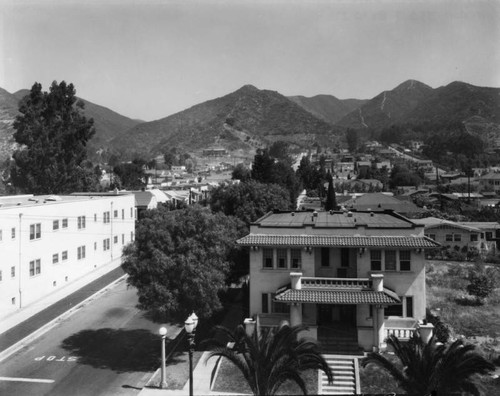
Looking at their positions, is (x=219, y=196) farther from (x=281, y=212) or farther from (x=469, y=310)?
(x=469, y=310)

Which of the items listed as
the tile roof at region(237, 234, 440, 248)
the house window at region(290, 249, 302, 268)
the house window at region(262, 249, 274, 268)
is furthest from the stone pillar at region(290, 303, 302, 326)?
the tile roof at region(237, 234, 440, 248)

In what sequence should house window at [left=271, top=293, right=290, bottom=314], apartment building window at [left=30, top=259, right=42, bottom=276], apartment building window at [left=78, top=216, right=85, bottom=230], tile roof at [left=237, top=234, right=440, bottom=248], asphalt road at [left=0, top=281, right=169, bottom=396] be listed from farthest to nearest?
apartment building window at [left=78, top=216, right=85, bottom=230] < apartment building window at [left=30, top=259, right=42, bottom=276] < house window at [left=271, top=293, right=290, bottom=314] < tile roof at [left=237, top=234, right=440, bottom=248] < asphalt road at [left=0, top=281, right=169, bottom=396]

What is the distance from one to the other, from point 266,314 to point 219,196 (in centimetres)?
2041

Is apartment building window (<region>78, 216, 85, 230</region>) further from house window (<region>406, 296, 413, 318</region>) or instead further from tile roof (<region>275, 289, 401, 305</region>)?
house window (<region>406, 296, 413, 318</region>)

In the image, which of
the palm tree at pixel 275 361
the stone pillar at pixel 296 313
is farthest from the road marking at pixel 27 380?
the stone pillar at pixel 296 313

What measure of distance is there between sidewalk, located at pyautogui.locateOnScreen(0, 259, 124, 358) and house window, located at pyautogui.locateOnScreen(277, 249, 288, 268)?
51.2 feet

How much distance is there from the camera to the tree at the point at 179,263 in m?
22.6

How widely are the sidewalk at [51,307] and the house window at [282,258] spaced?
15.6 meters

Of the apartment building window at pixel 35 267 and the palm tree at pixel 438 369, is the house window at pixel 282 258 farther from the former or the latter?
the apartment building window at pixel 35 267

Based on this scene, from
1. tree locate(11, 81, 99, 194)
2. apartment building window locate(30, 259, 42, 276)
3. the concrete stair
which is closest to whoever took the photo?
the concrete stair

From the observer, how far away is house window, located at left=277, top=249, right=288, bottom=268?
2533cm

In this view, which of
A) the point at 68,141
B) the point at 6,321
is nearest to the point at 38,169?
the point at 68,141

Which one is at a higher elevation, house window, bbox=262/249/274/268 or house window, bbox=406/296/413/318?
house window, bbox=262/249/274/268

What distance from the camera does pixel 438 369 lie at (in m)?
15.6
